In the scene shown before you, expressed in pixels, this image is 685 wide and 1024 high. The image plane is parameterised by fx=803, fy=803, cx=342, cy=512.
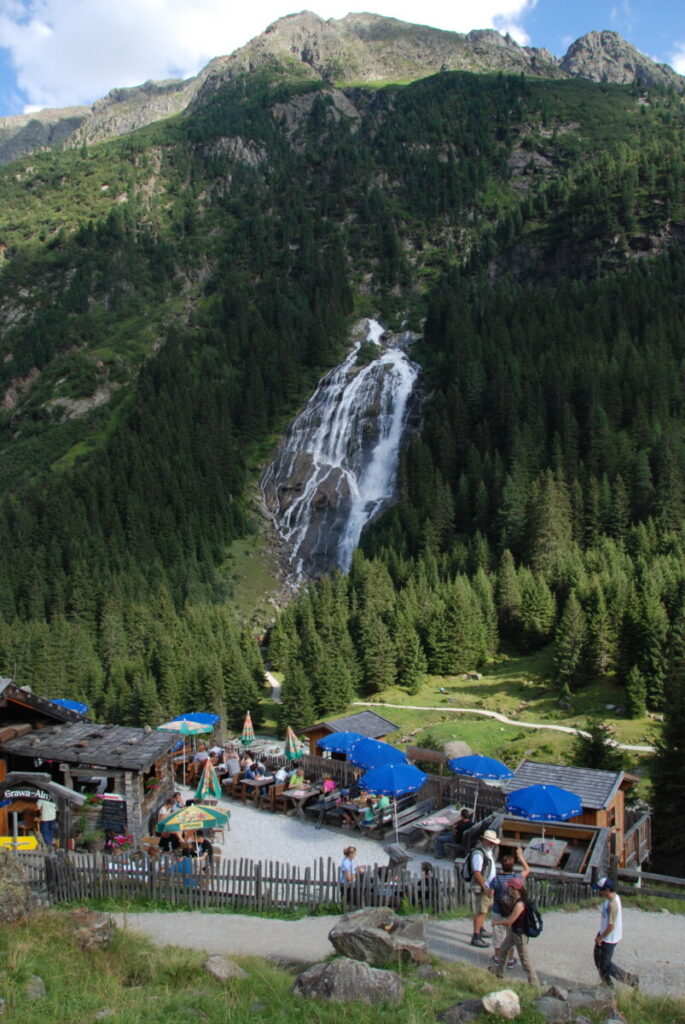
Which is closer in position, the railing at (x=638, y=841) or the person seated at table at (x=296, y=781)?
the railing at (x=638, y=841)

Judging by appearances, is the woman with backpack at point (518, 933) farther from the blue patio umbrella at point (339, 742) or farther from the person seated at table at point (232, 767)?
the person seated at table at point (232, 767)

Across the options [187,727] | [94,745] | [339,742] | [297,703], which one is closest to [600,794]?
[339,742]

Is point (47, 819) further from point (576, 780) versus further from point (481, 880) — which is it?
point (576, 780)

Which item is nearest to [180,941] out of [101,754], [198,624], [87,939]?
[87,939]

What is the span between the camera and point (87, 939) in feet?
52.1

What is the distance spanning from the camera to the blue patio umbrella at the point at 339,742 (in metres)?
38.4

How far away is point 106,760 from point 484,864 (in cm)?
1651

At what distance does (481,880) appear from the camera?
678 inches

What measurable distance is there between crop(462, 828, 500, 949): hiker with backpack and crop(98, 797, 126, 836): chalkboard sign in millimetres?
15588

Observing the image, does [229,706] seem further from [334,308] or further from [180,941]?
[334,308]

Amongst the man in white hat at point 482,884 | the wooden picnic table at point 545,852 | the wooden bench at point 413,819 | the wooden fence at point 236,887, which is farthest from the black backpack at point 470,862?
the wooden bench at point 413,819

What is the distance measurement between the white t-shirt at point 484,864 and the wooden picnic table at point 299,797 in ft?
57.0

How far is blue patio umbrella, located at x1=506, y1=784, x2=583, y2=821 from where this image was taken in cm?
2588

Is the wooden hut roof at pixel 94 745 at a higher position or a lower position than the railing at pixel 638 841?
higher
